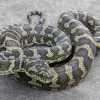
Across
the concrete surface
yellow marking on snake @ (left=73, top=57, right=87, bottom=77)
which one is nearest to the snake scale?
yellow marking on snake @ (left=73, top=57, right=87, bottom=77)

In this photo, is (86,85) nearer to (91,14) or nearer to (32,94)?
(32,94)

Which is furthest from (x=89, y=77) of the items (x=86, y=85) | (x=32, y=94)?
(x=32, y=94)

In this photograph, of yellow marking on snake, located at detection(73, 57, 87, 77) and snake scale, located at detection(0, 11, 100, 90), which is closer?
snake scale, located at detection(0, 11, 100, 90)

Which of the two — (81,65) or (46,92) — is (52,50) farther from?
(46,92)

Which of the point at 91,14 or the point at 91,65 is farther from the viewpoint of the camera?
the point at 91,14

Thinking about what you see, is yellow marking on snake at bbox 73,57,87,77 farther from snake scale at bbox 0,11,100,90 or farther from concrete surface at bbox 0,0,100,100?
concrete surface at bbox 0,0,100,100

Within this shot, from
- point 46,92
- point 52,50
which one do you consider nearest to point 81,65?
point 52,50
